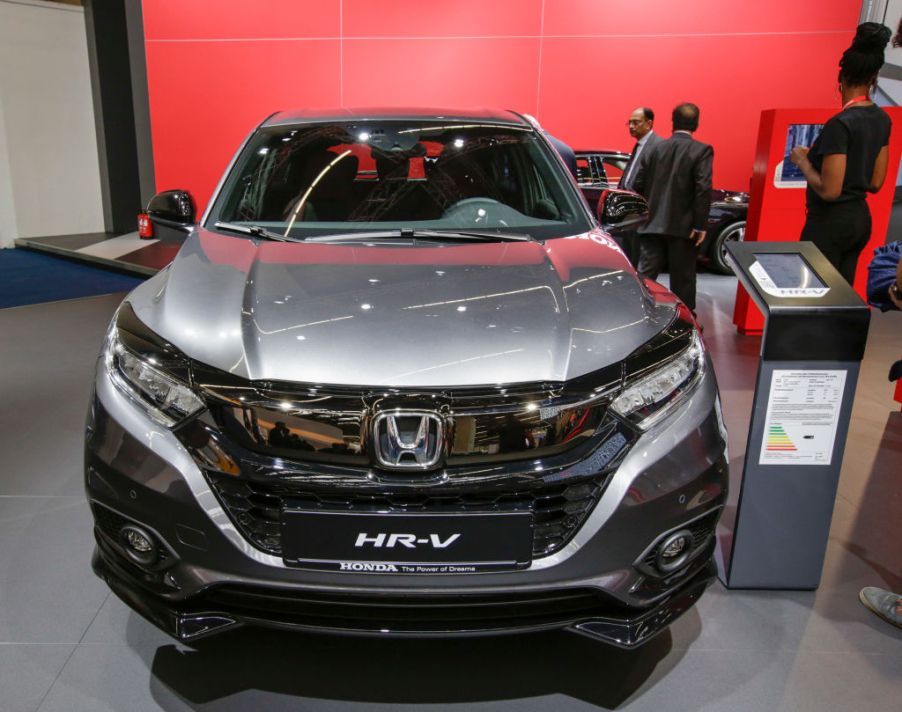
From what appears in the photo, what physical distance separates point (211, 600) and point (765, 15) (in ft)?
23.5

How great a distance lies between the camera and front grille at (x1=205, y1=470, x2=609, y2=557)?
53.6 inches

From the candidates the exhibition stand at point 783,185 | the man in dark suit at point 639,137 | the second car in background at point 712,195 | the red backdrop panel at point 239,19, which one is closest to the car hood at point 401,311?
the exhibition stand at point 783,185

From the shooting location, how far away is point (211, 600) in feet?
4.82

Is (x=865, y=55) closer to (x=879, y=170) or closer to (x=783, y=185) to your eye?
(x=879, y=170)

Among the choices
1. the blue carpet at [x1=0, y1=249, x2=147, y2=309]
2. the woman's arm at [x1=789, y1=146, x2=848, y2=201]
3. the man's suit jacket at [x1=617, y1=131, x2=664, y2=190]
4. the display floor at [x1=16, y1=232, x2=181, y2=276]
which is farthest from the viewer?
the display floor at [x1=16, y1=232, x2=181, y2=276]

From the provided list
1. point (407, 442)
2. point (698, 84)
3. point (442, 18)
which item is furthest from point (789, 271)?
point (442, 18)

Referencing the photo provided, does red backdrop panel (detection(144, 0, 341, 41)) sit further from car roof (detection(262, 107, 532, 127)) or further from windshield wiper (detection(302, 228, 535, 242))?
windshield wiper (detection(302, 228, 535, 242))

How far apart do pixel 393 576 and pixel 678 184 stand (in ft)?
13.1

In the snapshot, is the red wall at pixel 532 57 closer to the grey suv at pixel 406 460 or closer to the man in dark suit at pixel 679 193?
the man in dark suit at pixel 679 193

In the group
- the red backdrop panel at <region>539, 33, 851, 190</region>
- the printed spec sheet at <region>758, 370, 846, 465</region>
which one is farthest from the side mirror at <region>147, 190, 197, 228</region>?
the red backdrop panel at <region>539, 33, 851, 190</region>

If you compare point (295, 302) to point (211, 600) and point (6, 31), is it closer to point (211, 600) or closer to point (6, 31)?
point (211, 600)

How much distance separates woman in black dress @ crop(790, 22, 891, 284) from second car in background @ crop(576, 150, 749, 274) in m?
3.64

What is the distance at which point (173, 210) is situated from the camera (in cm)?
264

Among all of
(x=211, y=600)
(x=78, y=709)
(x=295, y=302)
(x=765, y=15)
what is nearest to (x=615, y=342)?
(x=295, y=302)
